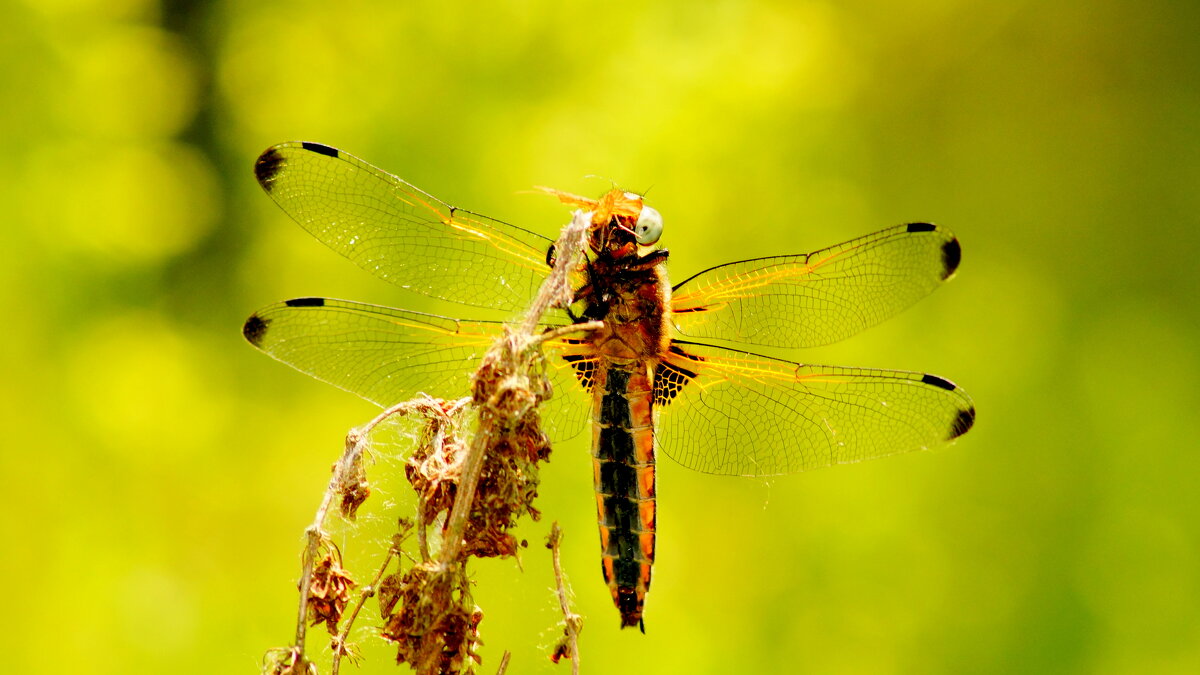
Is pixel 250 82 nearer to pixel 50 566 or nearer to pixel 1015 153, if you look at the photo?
pixel 50 566

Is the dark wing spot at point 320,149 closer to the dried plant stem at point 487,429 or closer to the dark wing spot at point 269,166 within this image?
the dark wing spot at point 269,166

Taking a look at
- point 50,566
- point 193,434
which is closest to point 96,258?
point 193,434

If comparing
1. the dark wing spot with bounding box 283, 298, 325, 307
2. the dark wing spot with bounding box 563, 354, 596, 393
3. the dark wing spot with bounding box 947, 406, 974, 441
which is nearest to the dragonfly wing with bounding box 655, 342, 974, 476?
the dark wing spot with bounding box 947, 406, 974, 441

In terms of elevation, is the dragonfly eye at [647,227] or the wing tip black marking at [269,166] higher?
the dragonfly eye at [647,227]

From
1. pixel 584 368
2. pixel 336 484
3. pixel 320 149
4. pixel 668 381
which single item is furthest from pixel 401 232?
pixel 336 484

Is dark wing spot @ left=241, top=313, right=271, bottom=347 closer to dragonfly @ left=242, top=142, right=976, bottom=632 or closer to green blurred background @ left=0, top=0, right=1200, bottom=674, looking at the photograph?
dragonfly @ left=242, top=142, right=976, bottom=632

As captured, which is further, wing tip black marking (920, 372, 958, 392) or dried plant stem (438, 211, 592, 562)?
wing tip black marking (920, 372, 958, 392)

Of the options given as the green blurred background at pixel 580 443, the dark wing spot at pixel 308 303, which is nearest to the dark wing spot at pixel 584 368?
the dark wing spot at pixel 308 303
